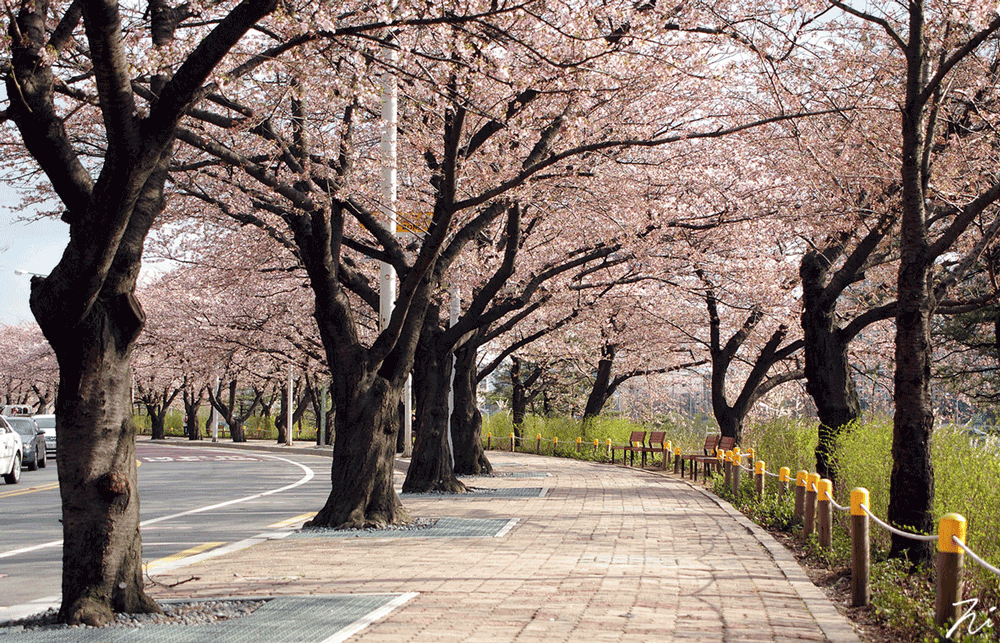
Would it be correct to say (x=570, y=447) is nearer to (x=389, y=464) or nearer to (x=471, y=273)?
(x=471, y=273)

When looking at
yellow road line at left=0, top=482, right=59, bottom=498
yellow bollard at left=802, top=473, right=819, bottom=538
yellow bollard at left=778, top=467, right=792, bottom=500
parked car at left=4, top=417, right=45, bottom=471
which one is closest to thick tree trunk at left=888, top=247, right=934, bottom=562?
yellow bollard at left=802, top=473, right=819, bottom=538

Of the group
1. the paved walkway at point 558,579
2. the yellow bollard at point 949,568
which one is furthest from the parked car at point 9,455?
the yellow bollard at point 949,568

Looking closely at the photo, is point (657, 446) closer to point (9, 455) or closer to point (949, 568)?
point (9, 455)

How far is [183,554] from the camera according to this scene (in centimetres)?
1056

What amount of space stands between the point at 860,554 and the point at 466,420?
651 inches

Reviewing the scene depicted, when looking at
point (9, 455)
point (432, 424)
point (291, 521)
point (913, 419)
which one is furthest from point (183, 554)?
point (9, 455)

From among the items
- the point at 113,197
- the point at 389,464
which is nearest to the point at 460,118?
the point at 389,464

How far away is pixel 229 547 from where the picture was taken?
10.8 metres

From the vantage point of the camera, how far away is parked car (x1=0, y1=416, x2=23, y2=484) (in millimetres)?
21594

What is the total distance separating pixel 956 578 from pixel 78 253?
5973mm

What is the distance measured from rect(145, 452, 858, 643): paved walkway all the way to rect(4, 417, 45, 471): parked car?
1795 centimetres

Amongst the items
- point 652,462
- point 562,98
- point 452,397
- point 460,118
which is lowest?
point 652,462

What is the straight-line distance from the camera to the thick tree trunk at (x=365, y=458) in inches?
492

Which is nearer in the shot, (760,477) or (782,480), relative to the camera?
(782,480)
